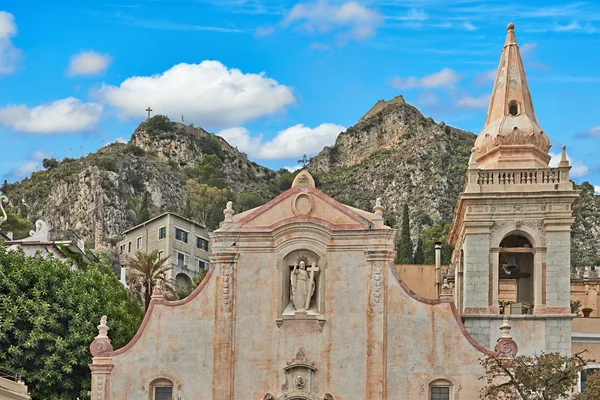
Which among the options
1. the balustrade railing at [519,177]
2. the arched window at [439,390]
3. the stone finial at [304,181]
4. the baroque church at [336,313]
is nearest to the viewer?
the arched window at [439,390]

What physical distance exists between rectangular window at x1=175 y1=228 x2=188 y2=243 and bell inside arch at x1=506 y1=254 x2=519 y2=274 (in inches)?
2990

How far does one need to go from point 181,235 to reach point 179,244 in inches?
51.4

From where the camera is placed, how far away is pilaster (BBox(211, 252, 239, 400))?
41.6 meters

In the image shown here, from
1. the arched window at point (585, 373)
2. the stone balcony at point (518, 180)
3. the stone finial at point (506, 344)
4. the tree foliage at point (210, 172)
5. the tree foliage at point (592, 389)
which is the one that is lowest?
the tree foliage at point (592, 389)

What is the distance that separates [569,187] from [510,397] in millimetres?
9247

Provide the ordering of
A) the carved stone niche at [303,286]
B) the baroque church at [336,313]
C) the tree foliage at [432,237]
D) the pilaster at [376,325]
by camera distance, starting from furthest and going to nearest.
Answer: the tree foliage at [432,237]
the carved stone niche at [303,286]
the baroque church at [336,313]
the pilaster at [376,325]

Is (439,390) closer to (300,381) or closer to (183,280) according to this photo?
(300,381)

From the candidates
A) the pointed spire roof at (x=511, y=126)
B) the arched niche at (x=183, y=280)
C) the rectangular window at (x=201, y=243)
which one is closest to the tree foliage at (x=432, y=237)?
the rectangular window at (x=201, y=243)

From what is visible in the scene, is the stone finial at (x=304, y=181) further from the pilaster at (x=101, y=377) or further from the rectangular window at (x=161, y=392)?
the pilaster at (x=101, y=377)

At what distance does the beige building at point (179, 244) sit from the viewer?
381 ft

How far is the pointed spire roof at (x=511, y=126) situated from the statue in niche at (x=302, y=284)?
819 cm

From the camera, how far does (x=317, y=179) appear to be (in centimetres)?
17988

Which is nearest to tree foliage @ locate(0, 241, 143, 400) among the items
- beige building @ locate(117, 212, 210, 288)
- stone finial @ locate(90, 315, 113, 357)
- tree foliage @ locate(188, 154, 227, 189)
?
stone finial @ locate(90, 315, 113, 357)

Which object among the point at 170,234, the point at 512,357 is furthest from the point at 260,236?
the point at 170,234
